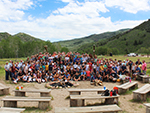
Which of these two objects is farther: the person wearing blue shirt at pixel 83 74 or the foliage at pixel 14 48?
the foliage at pixel 14 48

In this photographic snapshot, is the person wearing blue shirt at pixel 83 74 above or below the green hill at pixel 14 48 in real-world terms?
below

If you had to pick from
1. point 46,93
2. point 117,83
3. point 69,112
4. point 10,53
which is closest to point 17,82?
point 46,93

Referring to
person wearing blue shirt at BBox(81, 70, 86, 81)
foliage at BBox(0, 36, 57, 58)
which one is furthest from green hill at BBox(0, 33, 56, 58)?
person wearing blue shirt at BBox(81, 70, 86, 81)

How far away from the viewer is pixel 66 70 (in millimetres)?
12875

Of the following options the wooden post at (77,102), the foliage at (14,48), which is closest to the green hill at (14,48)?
the foliage at (14,48)

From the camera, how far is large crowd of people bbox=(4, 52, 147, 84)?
39.3 ft

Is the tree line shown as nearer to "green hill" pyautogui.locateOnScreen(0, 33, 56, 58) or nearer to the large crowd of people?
"green hill" pyautogui.locateOnScreen(0, 33, 56, 58)

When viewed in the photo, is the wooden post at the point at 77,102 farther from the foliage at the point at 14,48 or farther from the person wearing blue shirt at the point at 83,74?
the foliage at the point at 14,48

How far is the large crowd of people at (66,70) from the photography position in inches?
472

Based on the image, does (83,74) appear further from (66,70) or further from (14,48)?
(14,48)

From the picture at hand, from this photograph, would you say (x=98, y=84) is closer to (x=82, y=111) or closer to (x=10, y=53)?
(x=82, y=111)

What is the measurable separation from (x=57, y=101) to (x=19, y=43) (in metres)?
60.4

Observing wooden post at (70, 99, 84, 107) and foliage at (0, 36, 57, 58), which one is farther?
foliage at (0, 36, 57, 58)

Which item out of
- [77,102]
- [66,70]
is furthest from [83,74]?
[77,102]
